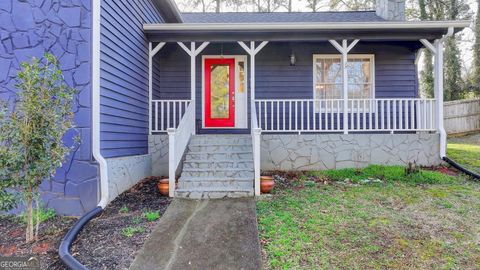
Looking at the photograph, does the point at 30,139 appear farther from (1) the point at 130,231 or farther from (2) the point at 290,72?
(2) the point at 290,72

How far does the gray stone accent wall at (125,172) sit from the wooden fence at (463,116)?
1203 centimetres

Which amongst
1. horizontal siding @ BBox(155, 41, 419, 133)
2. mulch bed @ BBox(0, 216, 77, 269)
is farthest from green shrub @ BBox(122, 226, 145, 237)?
horizontal siding @ BBox(155, 41, 419, 133)

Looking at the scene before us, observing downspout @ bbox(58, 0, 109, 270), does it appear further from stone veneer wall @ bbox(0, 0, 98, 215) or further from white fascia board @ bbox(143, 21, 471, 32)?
white fascia board @ bbox(143, 21, 471, 32)

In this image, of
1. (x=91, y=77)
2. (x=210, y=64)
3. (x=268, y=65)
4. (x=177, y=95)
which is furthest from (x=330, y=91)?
(x=91, y=77)

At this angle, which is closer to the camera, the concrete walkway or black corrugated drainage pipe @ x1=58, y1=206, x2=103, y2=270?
black corrugated drainage pipe @ x1=58, y1=206, x2=103, y2=270

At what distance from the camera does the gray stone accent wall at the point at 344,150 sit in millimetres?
6461

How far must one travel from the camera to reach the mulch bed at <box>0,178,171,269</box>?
2904 mm

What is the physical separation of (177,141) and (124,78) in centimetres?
150

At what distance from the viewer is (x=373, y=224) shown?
3.65m

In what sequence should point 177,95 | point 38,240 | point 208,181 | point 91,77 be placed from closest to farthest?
point 38,240 → point 91,77 → point 208,181 → point 177,95

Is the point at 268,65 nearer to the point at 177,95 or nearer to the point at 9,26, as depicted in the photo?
the point at 177,95

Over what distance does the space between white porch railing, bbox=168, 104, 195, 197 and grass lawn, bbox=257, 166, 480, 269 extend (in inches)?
60.6

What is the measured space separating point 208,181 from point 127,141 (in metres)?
1.67

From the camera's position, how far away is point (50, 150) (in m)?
3.36
